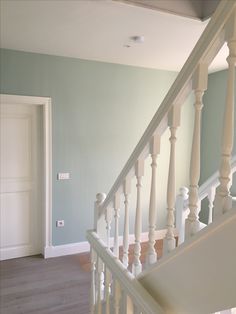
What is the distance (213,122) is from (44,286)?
130 inches

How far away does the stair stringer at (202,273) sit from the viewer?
86 cm

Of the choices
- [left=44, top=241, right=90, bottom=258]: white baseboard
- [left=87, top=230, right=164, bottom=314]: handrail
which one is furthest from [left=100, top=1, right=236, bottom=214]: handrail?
[left=44, top=241, right=90, bottom=258]: white baseboard

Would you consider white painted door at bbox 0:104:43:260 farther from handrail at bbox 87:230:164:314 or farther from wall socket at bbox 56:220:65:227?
handrail at bbox 87:230:164:314

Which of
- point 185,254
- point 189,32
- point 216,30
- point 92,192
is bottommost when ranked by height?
point 92,192

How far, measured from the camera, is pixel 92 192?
13.1ft

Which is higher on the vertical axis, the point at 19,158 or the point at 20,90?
the point at 20,90

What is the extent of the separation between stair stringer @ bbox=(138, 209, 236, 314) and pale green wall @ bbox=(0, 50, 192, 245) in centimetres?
272

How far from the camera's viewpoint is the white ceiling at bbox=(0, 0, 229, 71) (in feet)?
7.27

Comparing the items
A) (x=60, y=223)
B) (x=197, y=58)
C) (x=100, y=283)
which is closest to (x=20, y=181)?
(x=60, y=223)

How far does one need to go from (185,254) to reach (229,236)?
259 mm

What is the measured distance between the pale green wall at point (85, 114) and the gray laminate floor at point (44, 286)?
1.33ft

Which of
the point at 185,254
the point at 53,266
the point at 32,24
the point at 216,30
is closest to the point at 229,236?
the point at 185,254

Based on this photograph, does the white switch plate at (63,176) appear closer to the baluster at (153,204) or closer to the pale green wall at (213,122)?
the pale green wall at (213,122)

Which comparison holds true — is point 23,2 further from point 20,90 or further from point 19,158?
point 19,158
